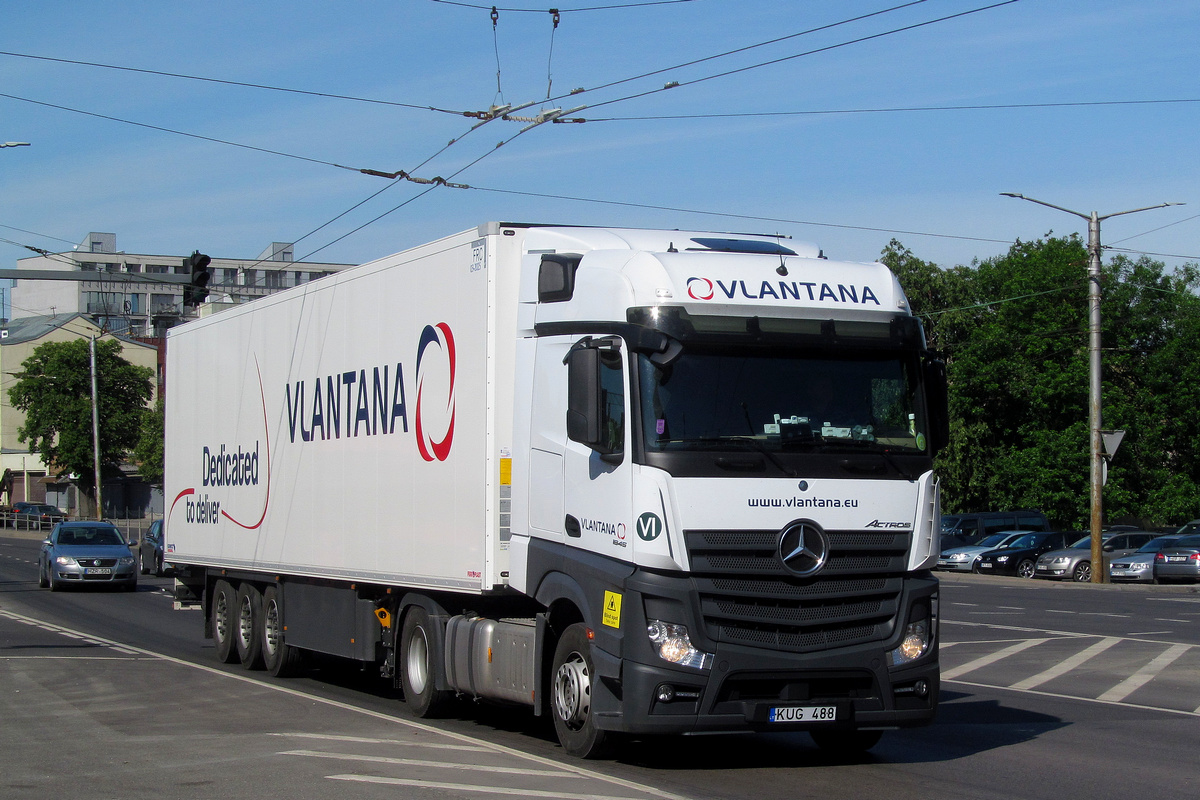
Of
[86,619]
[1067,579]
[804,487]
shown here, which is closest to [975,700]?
[804,487]

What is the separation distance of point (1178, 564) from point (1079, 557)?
348 cm

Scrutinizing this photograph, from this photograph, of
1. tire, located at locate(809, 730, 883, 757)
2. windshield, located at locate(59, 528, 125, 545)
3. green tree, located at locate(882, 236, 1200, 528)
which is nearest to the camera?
tire, located at locate(809, 730, 883, 757)

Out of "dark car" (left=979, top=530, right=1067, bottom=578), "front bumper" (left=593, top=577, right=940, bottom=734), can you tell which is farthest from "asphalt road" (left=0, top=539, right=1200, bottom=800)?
"dark car" (left=979, top=530, right=1067, bottom=578)

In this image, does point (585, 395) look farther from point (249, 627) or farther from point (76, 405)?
point (76, 405)

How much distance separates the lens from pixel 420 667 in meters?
11.7

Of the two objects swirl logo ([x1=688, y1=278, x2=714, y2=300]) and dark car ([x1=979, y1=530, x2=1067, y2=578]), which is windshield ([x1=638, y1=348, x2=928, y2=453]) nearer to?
swirl logo ([x1=688, y1=278, x2=714, y2=300])

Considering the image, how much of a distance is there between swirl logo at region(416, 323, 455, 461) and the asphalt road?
92.8 inches

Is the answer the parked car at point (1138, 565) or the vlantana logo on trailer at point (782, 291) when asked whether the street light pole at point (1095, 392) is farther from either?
the vlantana logo on trailer at point (782, 291)

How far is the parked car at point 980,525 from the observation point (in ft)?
143

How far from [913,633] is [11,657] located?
12.5 m

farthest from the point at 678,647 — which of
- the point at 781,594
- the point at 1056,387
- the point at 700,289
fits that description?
the point at 1056,387

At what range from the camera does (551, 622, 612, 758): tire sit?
29.7 feet

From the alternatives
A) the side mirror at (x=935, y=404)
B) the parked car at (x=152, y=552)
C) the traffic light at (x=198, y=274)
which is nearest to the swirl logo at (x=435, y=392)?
the side mirror at (x=935, y=404)

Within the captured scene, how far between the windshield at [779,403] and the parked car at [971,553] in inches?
1289
